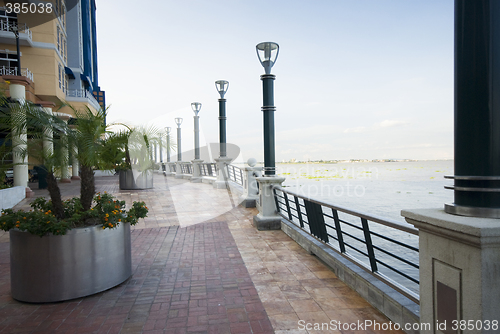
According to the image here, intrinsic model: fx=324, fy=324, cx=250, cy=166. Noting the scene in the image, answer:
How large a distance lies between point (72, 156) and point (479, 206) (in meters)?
4.38

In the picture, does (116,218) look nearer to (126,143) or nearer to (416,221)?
(126,143)

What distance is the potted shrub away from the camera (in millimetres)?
3607

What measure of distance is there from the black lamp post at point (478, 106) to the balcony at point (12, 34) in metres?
27.7

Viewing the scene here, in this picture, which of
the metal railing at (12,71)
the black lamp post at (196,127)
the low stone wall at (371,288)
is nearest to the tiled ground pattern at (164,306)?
the low stone wall at (371,288)

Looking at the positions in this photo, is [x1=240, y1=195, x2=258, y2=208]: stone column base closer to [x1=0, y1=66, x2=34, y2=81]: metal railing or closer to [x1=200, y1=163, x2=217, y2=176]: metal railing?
[x1=200, y1=163, x2=217, y2=176]: metal railing

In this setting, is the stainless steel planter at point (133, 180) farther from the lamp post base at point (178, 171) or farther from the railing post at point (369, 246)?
the railing post at point (369, 246)

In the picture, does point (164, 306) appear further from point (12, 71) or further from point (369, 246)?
point (12, 71)

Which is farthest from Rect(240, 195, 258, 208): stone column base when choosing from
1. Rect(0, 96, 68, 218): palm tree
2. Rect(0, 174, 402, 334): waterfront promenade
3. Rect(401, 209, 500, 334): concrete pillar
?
Rect(401, 209, 500, 334): concrete pillar

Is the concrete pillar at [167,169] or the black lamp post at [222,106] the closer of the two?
the black lamp post at [222,106]

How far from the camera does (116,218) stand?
A: 3.98 m

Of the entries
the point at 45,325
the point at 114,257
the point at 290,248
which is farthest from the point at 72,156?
the point at 290,248

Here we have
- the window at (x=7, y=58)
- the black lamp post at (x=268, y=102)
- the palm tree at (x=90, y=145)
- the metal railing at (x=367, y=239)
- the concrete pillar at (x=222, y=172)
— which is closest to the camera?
the metal railing at (x=367, y=239)

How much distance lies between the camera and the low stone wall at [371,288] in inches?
113

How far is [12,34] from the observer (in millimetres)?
22578
